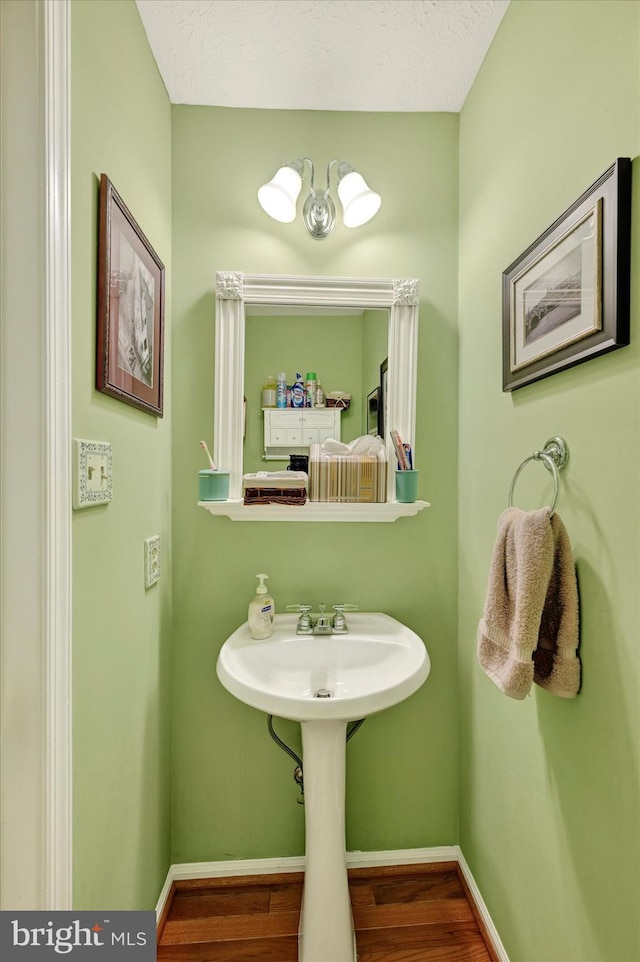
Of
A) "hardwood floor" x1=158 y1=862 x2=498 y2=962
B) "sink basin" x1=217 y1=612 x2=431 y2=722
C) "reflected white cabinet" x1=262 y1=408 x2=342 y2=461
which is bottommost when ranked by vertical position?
"hardwood floor" x1=158 y1=862 x2=498 y2=962

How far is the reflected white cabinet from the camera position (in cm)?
138

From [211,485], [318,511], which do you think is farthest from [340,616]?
[211,485]

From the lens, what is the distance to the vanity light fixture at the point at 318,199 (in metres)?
1.29

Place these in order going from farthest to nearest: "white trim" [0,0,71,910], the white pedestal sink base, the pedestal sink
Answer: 1. the white pedestal sink base
2. the pedestal sink
3. "white trim" [0,0,71,910]

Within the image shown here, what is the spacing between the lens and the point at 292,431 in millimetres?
1384

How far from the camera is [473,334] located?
1.33 m

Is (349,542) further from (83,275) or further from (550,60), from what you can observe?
(550,60)

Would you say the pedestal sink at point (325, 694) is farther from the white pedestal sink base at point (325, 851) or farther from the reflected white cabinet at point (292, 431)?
the reflected white cabinet at point (292, 431)

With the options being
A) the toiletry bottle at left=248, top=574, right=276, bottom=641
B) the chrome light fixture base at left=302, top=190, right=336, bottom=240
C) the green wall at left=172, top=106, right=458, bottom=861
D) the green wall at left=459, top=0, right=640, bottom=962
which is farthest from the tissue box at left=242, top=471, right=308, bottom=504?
the chrome light fixture base at left=302, top=190, right=336, bottom=240

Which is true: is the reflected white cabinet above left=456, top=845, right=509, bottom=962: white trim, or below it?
above

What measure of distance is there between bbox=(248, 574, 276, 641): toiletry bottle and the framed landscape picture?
611 mm

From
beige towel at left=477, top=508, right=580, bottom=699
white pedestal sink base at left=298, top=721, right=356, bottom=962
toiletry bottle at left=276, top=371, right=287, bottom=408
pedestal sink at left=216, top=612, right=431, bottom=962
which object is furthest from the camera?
toiletry bottle at left=276, top=371, right=287, bottom=408

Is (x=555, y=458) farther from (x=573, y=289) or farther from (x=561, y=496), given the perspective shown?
(x=573, y=289)

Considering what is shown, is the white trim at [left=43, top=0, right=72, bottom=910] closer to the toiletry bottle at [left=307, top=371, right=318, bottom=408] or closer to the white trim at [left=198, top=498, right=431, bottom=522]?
the white trim at [left=198, top=498, right=431, bottom=522]
